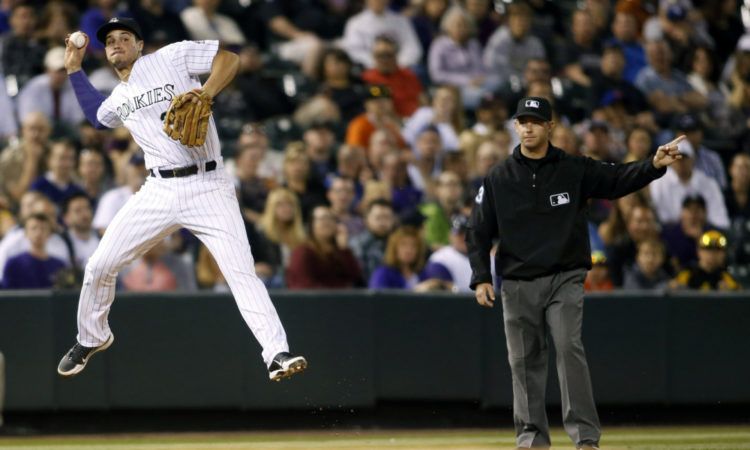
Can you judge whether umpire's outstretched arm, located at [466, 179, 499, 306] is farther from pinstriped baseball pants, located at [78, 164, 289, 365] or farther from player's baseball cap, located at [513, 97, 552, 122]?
pinstriped baseball pants, located at [78, 164, 289, 365]

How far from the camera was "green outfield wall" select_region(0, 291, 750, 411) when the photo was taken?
9.32m

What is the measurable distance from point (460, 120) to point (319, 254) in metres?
3.02

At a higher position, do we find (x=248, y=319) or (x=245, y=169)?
(x=245, y=169)

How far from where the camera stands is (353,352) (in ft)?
31.3

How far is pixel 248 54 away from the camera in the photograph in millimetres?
12078

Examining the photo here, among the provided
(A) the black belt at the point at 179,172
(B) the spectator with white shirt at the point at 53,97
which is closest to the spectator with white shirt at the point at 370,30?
(B) the spectator with white shirt at the point at 53,97

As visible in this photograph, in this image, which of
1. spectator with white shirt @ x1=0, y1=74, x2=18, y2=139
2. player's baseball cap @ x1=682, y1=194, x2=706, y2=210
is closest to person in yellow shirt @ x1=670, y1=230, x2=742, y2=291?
player's baseball cap @ x1=682, y1=194, x2=706, y2=210

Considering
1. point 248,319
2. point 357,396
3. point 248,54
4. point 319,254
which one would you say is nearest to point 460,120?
point 248,54

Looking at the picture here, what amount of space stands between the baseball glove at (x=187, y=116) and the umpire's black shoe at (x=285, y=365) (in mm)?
1174

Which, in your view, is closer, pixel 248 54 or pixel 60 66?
pixel 60 66

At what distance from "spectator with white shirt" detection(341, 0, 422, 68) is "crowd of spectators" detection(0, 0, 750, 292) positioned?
21mm

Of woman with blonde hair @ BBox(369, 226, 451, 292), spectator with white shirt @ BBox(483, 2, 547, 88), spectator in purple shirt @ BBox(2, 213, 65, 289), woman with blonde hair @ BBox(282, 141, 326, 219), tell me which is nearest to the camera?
spectator in purple shirt @ BBox(2, 213, 65, 289)

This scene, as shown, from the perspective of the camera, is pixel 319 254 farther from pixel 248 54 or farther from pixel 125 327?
pixel 248 54

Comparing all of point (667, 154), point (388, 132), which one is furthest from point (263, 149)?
point (667, 154)
